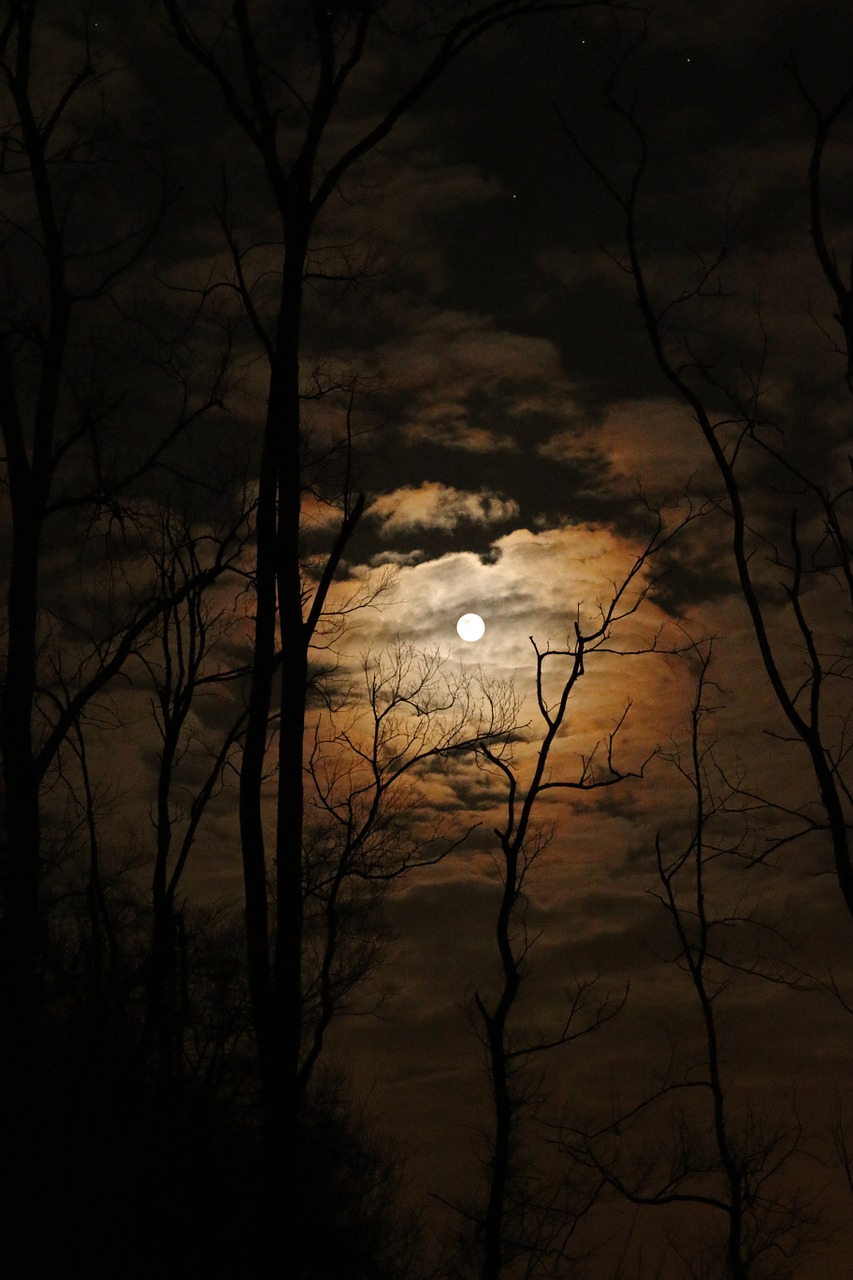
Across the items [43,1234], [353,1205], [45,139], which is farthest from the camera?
[353,1205]

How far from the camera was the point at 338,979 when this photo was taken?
15.9 meters

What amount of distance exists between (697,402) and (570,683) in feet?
18.5

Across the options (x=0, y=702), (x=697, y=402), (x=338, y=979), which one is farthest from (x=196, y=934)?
(x=697, y=402)

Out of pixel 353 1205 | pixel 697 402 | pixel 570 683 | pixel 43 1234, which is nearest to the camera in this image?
pixel 43 1234

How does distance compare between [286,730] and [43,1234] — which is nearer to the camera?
[43,1234]

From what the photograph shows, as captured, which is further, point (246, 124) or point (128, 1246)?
point (246, 124)

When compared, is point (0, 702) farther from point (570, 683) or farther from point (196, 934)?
point (570, 683)

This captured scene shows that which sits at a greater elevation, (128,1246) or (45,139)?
(45,139)

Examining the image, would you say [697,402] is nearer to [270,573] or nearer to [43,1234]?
[270,573]

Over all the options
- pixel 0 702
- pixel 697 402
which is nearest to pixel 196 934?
pixel 0 702

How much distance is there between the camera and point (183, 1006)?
12.6m

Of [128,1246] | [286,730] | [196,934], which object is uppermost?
[286,730]

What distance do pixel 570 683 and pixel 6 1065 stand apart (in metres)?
8.75

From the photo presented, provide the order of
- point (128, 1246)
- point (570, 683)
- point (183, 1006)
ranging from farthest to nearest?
point (570, 683)
point (183, 1006)
point (128, 1246)
